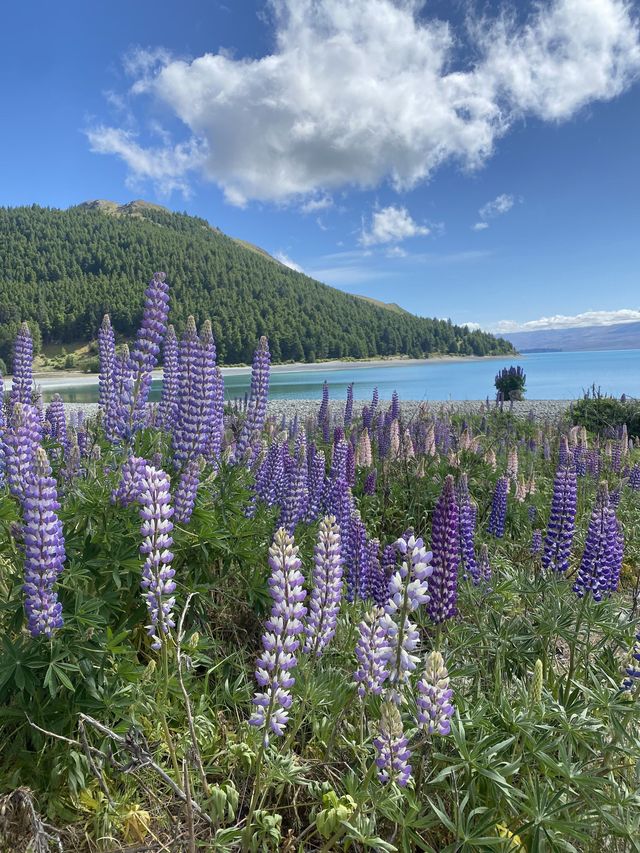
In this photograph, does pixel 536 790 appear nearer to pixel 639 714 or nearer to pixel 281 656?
pixel 639 714

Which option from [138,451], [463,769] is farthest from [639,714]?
[138,451]

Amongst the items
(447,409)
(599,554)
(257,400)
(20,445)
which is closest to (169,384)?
(257,400)

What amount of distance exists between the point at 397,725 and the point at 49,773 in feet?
6.59

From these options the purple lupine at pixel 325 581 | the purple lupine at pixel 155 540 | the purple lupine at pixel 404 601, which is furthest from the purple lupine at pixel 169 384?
the purple lupine at pixel 404 601

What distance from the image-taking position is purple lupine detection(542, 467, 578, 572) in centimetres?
417

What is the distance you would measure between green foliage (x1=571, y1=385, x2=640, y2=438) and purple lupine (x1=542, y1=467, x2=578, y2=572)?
11.7 meters

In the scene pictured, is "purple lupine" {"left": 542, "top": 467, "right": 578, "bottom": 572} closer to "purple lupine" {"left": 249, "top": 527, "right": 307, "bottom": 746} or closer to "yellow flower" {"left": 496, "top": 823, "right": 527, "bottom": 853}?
"yellow flower" {"left": 496, "top": 823, "right": 527, "bottom": 853}

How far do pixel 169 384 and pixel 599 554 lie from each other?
4042mm

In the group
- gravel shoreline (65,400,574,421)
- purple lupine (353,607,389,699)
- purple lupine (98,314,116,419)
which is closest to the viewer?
purple lupine (353,607,389,699)

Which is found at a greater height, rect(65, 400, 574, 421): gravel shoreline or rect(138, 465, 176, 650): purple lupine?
rect(138, 465, 176, 650): purple lupine

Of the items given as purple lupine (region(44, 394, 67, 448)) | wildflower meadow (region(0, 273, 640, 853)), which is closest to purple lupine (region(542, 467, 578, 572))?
wildflower meadow (region(0, 273, 640, 853))

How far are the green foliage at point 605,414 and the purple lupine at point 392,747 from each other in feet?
47.5

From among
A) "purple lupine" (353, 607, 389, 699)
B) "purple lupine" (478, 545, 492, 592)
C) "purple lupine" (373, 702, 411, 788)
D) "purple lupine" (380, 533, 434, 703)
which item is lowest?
"purple lupine" (478, 545, 492, 592)

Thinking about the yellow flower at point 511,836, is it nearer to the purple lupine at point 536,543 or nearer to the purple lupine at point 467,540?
the purple lupine at point 467,540
